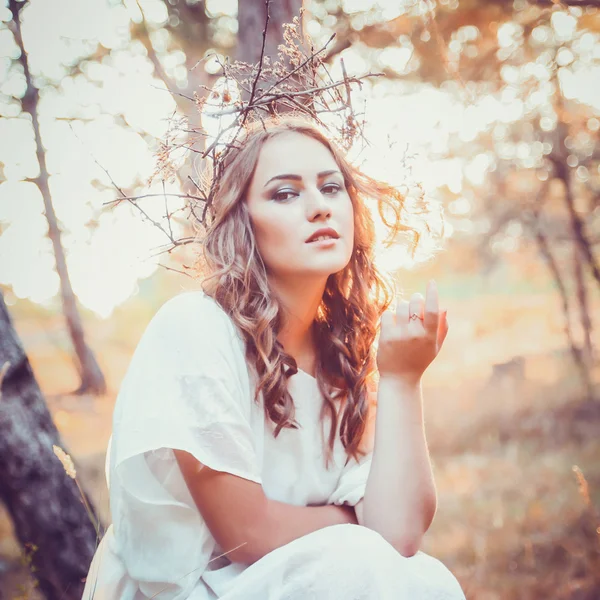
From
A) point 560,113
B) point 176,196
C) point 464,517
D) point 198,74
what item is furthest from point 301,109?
point 560,113

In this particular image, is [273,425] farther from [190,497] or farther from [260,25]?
[260,25]

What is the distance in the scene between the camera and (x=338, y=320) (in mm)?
1864

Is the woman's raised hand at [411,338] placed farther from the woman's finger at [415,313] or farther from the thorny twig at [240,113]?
the thorny twig at [240,113]

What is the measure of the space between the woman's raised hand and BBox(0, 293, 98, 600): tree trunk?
1.26 m

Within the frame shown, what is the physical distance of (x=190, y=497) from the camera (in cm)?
140

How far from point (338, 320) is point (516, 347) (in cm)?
392

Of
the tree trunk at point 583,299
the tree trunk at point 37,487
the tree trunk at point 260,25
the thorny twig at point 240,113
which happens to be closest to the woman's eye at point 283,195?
the thorny twig at point 240,113

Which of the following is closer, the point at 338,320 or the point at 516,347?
the point at 338,320

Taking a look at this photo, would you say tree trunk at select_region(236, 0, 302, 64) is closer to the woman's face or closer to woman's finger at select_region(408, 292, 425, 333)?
the woman's face

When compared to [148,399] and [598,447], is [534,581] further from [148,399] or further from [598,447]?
[148,399]

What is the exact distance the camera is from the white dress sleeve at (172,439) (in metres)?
1.28

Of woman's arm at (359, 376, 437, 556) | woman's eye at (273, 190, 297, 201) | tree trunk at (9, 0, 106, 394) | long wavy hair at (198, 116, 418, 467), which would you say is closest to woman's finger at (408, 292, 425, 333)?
woman's arm at (359, 376, 437, 556)

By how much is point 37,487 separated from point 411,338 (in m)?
1.47

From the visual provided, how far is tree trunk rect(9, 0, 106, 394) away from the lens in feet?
11.6
